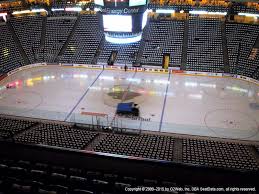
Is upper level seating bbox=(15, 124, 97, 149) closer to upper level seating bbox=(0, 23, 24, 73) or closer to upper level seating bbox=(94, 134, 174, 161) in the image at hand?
upper level seating bbox=(94, 134, 174, 161)

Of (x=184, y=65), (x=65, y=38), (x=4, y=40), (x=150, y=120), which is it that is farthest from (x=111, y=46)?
(x=150, y=120)

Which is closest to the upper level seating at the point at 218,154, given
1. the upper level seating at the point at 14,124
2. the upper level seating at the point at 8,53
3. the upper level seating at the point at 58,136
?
the upper level seating at the point at 58,136

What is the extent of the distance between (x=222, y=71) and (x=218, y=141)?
43.2ft

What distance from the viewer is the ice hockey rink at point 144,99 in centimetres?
1919

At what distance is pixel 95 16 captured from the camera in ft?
120

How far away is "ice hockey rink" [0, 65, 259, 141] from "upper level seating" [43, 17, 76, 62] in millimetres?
3044

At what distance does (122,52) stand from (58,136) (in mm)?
17841

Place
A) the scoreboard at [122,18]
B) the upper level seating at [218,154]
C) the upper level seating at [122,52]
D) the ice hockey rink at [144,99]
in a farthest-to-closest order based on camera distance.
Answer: the upper level seating at [122,52] < the ice hockey rink at [144,99] < the scoreboard at [122,18] < the upper level seating at [218,154]

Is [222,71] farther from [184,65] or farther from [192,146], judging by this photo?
[192,146]

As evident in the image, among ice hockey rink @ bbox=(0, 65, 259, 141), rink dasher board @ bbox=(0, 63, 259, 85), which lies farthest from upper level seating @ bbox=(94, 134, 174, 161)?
rink dasher board @ bbox=(0, 63, 259, 85)

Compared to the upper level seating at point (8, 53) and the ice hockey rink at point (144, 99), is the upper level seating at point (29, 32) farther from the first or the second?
the ice hockey rink at point (144, 99)

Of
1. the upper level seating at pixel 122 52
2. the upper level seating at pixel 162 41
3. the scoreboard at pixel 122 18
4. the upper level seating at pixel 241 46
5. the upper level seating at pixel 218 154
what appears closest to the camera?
the upper level seating at pixel 218 154

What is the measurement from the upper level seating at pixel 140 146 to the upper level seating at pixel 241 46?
48.7 feet

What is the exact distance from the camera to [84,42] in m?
33.7
